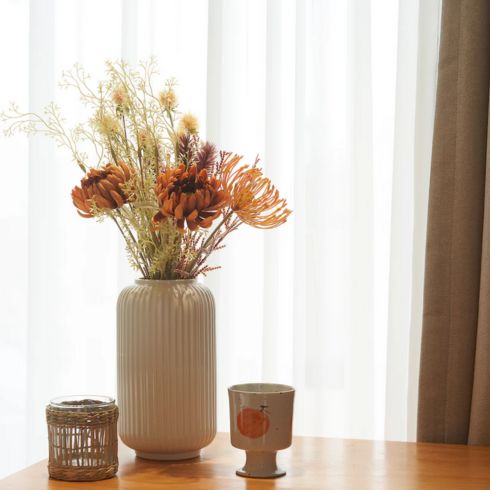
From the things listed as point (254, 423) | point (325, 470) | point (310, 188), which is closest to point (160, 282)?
point (254, 423)

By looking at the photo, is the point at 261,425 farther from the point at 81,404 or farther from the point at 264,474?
the point at 81,404

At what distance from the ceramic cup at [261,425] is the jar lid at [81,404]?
188 millimetres

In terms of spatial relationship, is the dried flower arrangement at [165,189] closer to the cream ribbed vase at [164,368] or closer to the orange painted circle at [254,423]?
the cream ribbed vase at [164,368]

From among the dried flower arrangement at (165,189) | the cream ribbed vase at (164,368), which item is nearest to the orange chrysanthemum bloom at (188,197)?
the dried flower arrangement at (165,189)

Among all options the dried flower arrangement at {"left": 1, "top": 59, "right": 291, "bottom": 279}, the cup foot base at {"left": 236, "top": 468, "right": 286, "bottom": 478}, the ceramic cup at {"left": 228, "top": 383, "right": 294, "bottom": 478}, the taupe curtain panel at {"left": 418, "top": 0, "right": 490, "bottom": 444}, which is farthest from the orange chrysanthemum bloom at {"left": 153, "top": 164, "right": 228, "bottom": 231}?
the taupe curtain panel at {"left": 418, "top": 0, "right": 490, "bottom": 444}

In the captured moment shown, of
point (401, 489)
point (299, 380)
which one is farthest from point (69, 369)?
point (401, 489)

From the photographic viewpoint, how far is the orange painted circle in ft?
3.70

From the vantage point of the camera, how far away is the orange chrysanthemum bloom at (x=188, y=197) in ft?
3.77

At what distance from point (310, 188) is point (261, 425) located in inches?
27.6

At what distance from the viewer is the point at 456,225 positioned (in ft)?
4.83

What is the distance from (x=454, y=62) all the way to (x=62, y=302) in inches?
41.8

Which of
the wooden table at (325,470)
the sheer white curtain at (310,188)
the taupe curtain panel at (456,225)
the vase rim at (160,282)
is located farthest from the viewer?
the sheer white curtain at (310,188)

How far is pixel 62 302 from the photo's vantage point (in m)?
1.92

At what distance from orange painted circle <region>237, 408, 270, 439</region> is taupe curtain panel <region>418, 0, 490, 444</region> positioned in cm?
48
